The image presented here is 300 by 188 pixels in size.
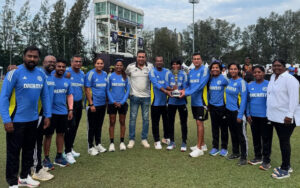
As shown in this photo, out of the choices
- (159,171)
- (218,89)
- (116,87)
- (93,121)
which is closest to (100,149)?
(93,121)

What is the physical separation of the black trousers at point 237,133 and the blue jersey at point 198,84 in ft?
2.32

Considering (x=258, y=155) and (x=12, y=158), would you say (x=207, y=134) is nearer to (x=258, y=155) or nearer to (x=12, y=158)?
(x=258, y=155)

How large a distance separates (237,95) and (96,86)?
294 centimetres

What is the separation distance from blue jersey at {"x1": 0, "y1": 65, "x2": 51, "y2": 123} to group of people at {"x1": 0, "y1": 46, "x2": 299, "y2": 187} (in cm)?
1

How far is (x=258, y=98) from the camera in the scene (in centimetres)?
471

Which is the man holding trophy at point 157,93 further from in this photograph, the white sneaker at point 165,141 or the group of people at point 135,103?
the white sneaker at point 165,141

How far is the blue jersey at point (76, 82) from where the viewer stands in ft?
17.4

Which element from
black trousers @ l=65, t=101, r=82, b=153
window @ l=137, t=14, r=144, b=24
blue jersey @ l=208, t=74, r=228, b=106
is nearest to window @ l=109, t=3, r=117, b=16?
window @ l=137, t=14, r=144, b=24

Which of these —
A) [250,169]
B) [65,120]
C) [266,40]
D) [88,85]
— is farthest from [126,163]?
[266,40]

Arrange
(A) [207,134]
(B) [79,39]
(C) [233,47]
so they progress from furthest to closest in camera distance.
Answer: (C) [233,47] → (B) [79,39] → (A) [207,134]

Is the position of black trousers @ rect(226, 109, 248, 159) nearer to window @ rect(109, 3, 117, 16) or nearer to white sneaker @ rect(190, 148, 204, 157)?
white sneaker @ rect(190, 148, 204, 157)

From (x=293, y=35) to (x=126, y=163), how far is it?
232ft

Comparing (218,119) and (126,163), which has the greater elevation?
(218,119)

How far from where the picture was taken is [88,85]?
561 centimetres
